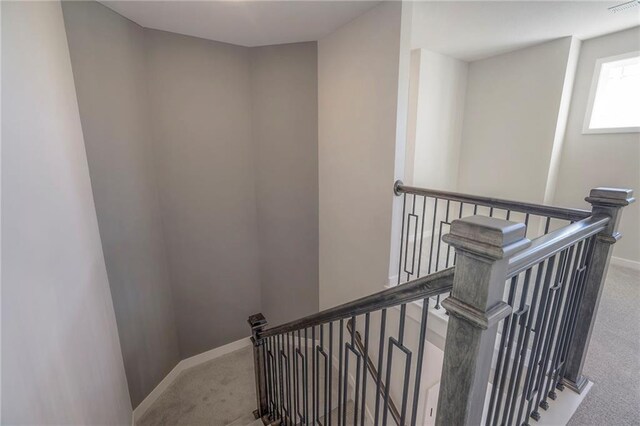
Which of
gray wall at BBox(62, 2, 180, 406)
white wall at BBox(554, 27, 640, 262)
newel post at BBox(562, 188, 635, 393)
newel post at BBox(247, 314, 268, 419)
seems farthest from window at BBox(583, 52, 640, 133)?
gray wall at BBox(62, 2, 180, 406)

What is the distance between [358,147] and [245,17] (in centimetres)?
143

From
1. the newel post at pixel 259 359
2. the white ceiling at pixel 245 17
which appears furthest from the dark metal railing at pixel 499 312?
the white ceiling at pixel 245 17

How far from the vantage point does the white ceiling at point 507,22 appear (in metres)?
2.31

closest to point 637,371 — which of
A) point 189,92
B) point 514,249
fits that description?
point 514,249

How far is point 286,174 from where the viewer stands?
3105 millimetres

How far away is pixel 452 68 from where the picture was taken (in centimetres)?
370

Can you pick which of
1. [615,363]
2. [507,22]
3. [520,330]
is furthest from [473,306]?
[507,22]

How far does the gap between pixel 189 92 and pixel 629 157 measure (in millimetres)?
4619

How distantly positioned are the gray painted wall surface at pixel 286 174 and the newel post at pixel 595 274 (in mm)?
2323

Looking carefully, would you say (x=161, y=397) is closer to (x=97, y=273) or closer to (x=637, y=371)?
(x=97, y=273)

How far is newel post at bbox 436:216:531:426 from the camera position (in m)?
0.56

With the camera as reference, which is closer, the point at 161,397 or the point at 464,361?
the point at 464,361

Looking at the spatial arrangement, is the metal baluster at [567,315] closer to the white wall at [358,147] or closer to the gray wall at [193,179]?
the white wall at [358,147]

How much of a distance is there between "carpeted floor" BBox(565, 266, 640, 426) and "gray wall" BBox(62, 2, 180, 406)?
9.93ft
